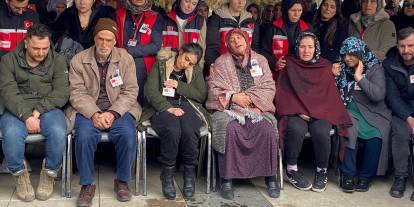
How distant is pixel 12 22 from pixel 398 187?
12.3 ft

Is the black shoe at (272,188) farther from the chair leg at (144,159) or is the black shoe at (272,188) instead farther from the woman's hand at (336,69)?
the woman's hand at (336,69)

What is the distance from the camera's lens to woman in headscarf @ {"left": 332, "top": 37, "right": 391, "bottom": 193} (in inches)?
187

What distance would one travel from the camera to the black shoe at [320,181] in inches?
185

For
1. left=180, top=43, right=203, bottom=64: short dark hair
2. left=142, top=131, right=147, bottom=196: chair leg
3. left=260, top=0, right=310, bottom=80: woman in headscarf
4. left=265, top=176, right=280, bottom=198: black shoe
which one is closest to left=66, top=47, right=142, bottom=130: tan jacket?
left=142, top=131, right=147, bottom=196: chair leg

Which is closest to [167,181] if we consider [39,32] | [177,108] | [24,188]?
[177,108]

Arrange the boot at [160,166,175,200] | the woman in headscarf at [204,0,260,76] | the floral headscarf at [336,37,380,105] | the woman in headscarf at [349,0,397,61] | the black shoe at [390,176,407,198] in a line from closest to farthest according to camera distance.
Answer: the boot at [160,166,175,200] < the black shoe at [390,176,407,198] < the floral headscarf at [336,37,380,105] < the woman in headscarf at [204,0,260,76] < the woman in headscarf at [349,0,397,61]

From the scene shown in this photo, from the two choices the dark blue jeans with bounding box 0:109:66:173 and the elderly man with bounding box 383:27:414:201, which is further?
the elderly man with bounding box 383:27:414:201

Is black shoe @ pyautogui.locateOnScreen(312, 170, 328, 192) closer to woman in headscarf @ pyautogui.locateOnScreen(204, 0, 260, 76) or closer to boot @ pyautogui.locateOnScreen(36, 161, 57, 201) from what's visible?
woman in headscarf @ pyautogui.locateOnScreen(204, 0, 260, 76)

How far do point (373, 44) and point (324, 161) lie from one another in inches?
67.6

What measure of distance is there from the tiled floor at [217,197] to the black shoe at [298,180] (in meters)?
0.05

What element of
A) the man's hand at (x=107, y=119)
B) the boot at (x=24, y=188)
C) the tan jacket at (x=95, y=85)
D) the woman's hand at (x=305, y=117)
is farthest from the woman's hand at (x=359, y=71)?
the boot at (x=24, y=188)

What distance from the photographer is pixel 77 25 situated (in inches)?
193

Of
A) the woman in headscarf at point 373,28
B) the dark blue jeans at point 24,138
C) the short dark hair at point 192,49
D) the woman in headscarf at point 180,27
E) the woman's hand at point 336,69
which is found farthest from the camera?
the woman in headscarf at point 373,28

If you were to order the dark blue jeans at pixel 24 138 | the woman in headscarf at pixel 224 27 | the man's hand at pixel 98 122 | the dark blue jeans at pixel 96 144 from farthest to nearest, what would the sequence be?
1. the woman in headscarf at pixel 224 27
2. the man's hand at pixel 98 122
3. the dark blue jeans at pixel 96 144
4. the dark blue jeans at pixel 24 138
